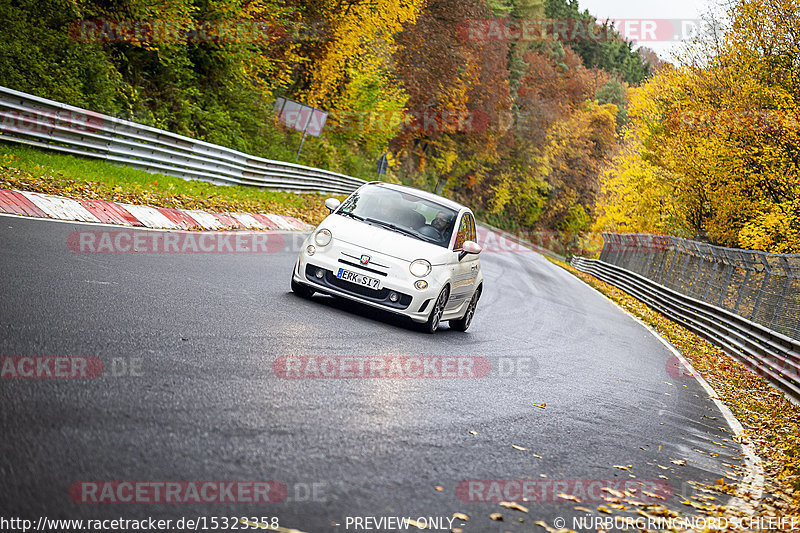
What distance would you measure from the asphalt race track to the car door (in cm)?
71

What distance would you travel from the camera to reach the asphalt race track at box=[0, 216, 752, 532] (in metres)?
4.48

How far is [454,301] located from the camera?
11742 millimetres

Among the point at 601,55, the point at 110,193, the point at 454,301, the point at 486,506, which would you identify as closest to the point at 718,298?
the point at 454,301

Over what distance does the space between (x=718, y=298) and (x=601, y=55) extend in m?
99.1

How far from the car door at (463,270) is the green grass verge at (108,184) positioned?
725cm

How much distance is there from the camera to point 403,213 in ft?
38.2

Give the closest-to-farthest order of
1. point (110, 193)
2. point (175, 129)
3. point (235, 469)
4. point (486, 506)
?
point (235, 469) → point (486, 506) → point (110, 193) → point (175, 129)

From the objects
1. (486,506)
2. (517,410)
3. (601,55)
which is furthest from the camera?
(601,55)

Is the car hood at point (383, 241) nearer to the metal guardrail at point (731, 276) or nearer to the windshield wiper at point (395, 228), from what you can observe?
the windshield wiper at point (395, 228)

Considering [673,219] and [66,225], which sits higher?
[673,219]

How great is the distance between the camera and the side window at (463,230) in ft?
38.6

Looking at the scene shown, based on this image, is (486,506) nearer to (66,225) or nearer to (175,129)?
(66,225)

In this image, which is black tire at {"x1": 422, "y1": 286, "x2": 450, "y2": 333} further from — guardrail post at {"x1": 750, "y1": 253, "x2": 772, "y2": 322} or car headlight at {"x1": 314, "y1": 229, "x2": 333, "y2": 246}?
guardrail post at {"x1": 750, "y1": 253, "x2": 772, "y2": 322}

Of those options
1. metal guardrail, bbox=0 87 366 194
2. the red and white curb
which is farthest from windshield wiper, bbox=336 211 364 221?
metal guardrail, bbox=0 87 366 194
